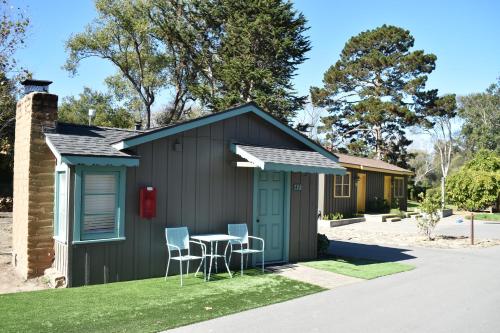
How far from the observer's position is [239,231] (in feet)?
33.6

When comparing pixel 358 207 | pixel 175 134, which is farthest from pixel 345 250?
pixel 358 207

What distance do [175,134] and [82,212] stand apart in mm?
2442

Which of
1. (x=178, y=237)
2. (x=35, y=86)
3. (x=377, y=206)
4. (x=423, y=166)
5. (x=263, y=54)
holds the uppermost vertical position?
(x=263, y=54)

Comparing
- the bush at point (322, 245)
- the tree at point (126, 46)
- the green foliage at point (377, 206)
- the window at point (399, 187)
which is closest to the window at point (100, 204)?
the bush at point (322, 245)

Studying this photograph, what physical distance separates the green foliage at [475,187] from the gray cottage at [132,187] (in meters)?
21.0

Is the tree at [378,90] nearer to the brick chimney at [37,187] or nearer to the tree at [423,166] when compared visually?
the tree at [423,166]

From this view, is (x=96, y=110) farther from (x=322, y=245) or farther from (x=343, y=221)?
(x=322, y=245)

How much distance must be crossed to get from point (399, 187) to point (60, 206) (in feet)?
79.1

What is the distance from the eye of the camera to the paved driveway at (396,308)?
6.42m

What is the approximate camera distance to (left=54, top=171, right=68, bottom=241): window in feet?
27.2

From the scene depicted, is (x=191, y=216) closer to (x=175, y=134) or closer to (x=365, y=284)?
(x=175, y=134)

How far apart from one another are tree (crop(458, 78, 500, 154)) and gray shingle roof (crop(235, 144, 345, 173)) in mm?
46155

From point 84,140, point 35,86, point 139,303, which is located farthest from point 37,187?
point 139,303

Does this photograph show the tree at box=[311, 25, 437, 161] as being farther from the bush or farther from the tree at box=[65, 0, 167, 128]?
the bush
